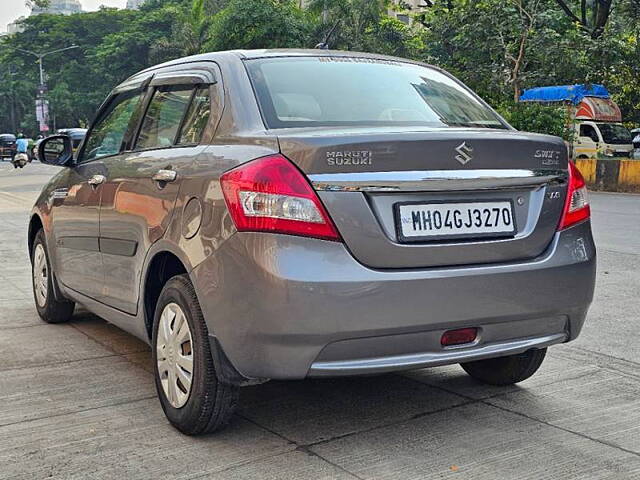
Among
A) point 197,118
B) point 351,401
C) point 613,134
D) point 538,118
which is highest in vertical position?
point 197,118

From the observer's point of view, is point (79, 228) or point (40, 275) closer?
point (79, 228)

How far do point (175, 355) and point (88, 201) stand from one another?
1475 millimetres

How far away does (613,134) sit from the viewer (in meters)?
27.5

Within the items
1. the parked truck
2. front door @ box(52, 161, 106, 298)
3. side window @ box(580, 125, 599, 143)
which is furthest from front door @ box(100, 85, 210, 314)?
side window @ box(580, 125, 599, 143)

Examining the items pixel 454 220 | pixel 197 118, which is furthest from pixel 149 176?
pixel 454 220

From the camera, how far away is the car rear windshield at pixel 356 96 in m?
3.75

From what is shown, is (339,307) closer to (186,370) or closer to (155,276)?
(186,370)

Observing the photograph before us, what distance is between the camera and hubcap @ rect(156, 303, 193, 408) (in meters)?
3.61

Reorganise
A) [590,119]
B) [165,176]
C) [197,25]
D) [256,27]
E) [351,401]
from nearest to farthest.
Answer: [165,176]
[351,401]
[590,119]
[256,27]
[197,25]

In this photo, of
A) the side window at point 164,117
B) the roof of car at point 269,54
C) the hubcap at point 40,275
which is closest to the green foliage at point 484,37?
the hubcap at point 40,275

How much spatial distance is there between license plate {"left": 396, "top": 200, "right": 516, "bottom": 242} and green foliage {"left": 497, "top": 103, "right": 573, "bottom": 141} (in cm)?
1976

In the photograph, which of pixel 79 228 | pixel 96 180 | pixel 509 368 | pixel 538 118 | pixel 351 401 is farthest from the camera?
pixel 538 118

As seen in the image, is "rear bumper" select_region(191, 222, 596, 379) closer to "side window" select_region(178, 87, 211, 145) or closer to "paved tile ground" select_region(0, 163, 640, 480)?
"paved tile ground" select_region(0, 163, 640, 480)

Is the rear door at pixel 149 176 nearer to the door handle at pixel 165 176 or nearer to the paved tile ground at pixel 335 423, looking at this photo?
the door handle at pixel 165 176
